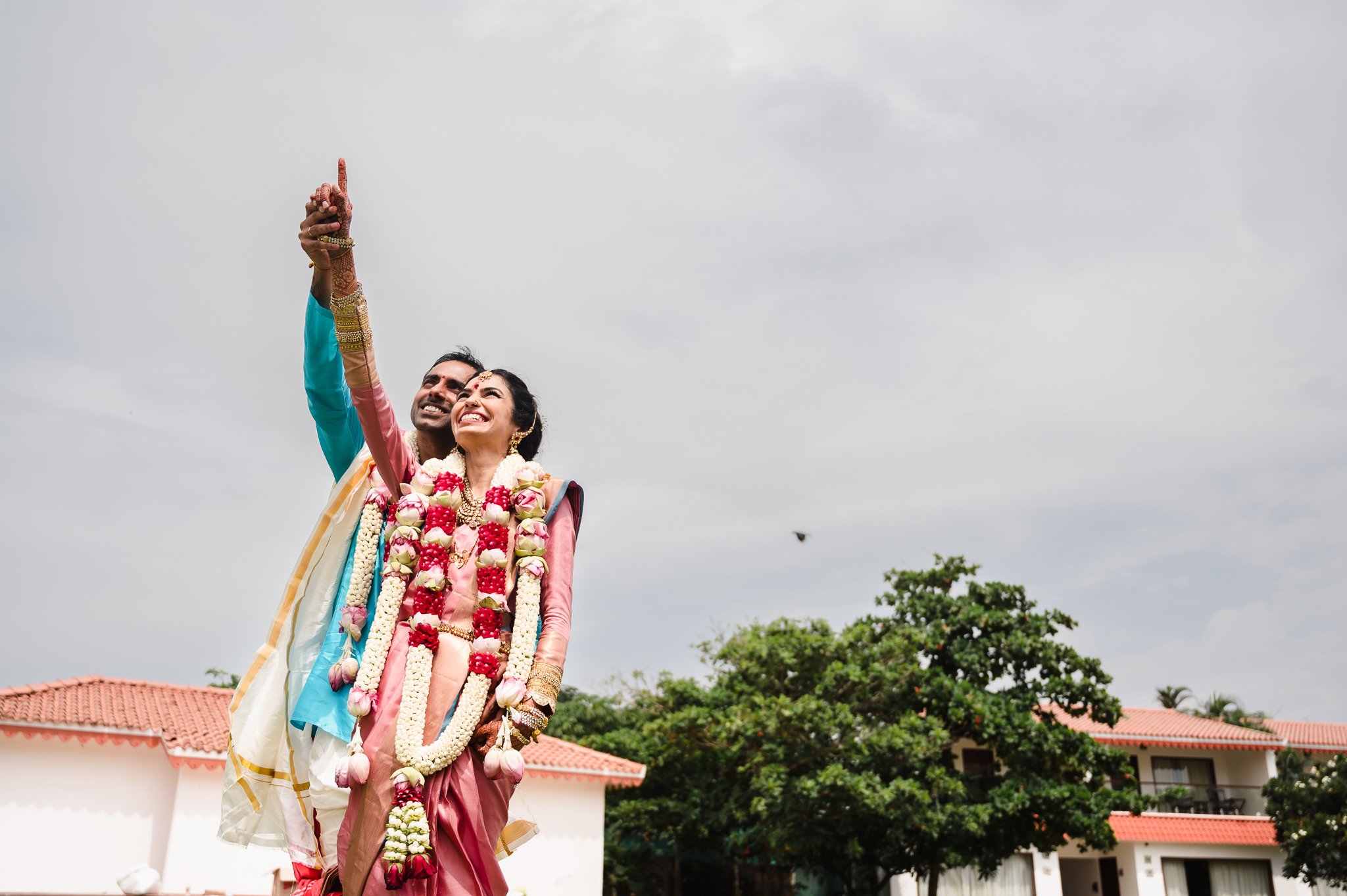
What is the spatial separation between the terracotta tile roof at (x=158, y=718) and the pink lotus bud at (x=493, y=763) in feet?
38.2

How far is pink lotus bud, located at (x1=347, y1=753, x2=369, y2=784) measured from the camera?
2844mm

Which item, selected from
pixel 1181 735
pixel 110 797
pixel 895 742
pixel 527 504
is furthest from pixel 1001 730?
pixel 527 504

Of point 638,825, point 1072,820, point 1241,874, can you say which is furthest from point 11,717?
point 1241,874

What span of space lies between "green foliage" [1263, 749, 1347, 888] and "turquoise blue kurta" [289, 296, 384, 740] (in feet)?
90.2

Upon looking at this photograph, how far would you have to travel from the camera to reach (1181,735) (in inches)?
1115

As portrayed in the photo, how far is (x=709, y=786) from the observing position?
22.8 meters

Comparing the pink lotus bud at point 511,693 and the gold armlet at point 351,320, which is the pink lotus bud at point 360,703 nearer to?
the pink lotus bud at point 511,693

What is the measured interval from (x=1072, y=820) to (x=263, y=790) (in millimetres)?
19329

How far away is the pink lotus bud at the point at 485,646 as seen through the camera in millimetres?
3121

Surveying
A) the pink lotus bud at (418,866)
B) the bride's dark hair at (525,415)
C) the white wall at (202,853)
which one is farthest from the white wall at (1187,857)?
the pink lotus bud at (418,866)

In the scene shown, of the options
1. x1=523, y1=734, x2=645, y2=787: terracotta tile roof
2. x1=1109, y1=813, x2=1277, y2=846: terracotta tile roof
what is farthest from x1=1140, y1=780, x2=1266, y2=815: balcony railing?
x1=523, y1=734, x2=645, y2=787: terracotta tile roof

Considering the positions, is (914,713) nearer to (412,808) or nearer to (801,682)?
(801,682)

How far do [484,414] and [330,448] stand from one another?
0.55 m

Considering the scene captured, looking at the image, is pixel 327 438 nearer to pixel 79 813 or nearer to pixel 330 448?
pixel 330 448
